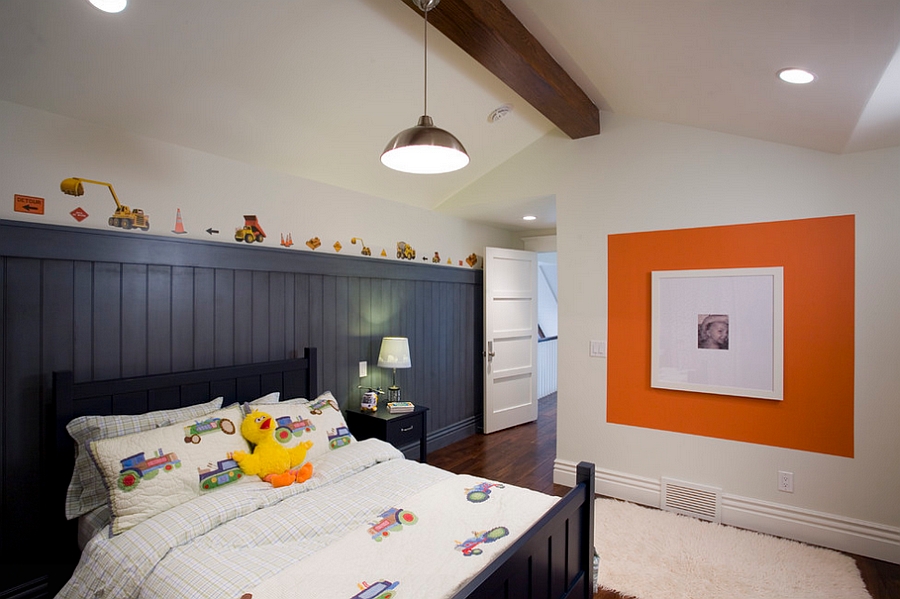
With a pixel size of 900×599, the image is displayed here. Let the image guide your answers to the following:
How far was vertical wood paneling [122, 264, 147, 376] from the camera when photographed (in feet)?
7.82

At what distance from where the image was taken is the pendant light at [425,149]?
1737mm

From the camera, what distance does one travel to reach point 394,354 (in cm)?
362

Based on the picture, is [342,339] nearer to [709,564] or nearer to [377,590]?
[377,590]

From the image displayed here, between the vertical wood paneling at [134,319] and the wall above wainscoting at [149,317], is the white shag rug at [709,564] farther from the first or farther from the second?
the vertical wood paneling at [134,319]

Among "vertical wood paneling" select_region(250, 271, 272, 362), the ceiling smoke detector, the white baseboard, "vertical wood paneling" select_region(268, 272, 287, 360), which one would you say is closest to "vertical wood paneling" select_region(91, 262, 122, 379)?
"vertical wood paneling" select_region(250, 271, 272, 362)

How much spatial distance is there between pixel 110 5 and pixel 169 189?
1.00 meters

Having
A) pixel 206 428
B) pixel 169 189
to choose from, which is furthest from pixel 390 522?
pixel 169 189

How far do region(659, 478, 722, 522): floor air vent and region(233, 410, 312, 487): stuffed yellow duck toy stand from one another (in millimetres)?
2455

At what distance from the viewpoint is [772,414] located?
2.95 m

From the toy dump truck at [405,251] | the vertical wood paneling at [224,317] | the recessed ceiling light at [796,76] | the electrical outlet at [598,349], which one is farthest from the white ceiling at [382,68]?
the electrical outlet at [598,349]

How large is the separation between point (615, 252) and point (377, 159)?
1.87 meters

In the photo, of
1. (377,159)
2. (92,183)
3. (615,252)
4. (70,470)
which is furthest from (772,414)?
(92,183)

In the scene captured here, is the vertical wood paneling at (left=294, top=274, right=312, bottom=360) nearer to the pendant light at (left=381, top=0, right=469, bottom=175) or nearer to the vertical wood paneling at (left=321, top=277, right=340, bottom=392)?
the vertical wood paneling at (left=321, top=277, right=340, bottom=392)

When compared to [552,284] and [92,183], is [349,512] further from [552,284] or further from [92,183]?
[552,284]
